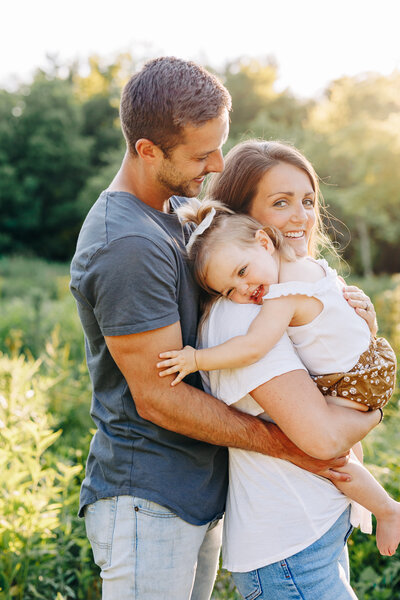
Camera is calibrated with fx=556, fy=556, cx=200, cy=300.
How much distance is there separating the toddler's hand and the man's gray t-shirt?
0.11m

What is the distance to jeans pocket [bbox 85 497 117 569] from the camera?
1936 mm

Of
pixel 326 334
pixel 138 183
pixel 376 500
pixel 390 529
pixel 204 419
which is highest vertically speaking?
pixel 138 183

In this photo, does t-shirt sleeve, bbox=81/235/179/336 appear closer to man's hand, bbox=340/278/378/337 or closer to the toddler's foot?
man's hand, bbox=340/278/378/337

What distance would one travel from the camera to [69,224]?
31.1 m

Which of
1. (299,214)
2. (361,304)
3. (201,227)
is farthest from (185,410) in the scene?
(299,214)

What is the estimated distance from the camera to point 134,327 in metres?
1.74

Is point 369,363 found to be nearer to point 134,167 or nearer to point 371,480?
point 371,480

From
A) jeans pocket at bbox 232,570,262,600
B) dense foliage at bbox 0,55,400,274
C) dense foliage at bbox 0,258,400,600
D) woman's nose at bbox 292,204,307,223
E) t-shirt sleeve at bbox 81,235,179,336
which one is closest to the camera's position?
t-shirt sleeve at bbox 81,235,179,336

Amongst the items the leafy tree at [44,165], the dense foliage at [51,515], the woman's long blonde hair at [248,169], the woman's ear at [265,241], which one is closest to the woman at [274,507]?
the woman's ear at [265,241]

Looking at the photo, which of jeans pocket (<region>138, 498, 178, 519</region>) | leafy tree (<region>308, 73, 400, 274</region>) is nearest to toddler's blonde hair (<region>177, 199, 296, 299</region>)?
jeans pocket (<region>138, 498, 178, 519</region>)

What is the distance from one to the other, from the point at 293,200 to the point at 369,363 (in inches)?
28.1

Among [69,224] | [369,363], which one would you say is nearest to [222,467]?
[369,363]

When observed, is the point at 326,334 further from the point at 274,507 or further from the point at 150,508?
the point at 150,508

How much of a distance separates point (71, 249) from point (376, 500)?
2961 cm
